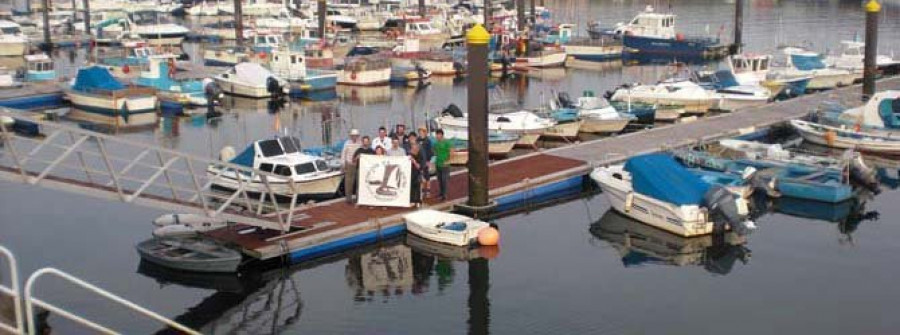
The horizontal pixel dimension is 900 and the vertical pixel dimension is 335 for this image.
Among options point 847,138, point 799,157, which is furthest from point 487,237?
point 847,138

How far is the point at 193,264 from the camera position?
21.7 m

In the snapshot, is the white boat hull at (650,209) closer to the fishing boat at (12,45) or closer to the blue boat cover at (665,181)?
the blue boat cover at (665,181)

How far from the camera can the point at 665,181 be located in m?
25.6

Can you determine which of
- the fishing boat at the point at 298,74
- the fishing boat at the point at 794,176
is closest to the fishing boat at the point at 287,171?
the fishing boat at the point at 794,176

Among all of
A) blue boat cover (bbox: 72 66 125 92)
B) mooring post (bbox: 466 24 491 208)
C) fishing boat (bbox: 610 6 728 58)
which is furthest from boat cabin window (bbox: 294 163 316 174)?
fishing boat (bbox: 610 6 728 58)

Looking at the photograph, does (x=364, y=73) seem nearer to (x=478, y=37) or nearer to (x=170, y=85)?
(x=170, y=85)

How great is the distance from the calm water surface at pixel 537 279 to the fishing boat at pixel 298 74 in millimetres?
21361

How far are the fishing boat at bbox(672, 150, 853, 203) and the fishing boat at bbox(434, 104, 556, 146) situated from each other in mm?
6162

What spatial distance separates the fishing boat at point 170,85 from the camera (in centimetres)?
4681

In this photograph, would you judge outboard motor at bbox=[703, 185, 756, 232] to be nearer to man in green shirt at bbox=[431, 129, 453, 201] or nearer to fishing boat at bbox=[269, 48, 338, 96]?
man in green shirt at bbox=[431, 129, 453, 201]

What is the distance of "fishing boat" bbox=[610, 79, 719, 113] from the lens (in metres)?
43.3

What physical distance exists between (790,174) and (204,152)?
19122 millimetres

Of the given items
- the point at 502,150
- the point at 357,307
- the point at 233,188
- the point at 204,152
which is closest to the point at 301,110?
the point at 204,152

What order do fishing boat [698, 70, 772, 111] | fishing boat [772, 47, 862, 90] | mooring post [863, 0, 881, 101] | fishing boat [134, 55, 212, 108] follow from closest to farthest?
mooring post [863, 0, 881, 101] < fishing boat [698, 70, 772, 111] < fishing boat [134, 55, 212, 108] < fishing boat [772, 47, 862, 90]
